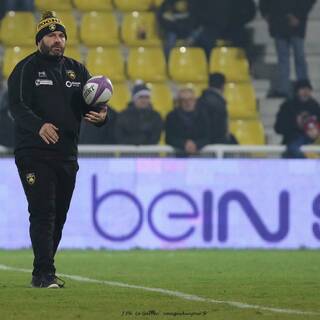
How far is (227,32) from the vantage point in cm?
1905

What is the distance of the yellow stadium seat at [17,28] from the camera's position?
63.4 feet

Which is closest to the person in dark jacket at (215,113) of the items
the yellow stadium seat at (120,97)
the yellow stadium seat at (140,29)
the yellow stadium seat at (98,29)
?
the yellow stadium seat at (120,97)

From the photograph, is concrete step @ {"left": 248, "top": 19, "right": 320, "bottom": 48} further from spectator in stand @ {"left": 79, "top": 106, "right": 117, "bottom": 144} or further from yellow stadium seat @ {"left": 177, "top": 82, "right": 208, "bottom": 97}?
spectator in stand @ {"left": 79, "top": 106, "right": 117, "bottom": 144}

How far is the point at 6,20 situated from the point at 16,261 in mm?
7257

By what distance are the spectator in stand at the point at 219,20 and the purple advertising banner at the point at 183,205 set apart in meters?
4.00

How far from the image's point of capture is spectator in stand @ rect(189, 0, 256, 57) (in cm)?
1872

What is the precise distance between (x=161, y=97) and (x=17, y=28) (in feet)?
8.24

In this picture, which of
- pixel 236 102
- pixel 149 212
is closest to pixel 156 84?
pixel 236 102

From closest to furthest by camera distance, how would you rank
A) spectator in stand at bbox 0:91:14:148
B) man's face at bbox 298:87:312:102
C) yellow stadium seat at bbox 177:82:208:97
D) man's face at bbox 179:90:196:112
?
spectator in stand at bbox 0:91:14:148, man's face at bbox 179:90:196:112, man's face at bbox 298:87:312:102, yellow stadium seat at bbox 177:82:208:97

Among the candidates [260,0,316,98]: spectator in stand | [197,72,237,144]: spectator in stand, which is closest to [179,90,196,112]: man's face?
[197,72,237,144]: spectator in stand

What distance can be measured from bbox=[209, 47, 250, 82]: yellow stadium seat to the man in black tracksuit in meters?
9.83

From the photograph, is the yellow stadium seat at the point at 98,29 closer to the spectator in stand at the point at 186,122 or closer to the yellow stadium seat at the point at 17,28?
the yellow stadium seat at the point at 17,28

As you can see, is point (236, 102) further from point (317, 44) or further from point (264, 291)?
point (264, 291)

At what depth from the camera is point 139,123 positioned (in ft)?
53.1
